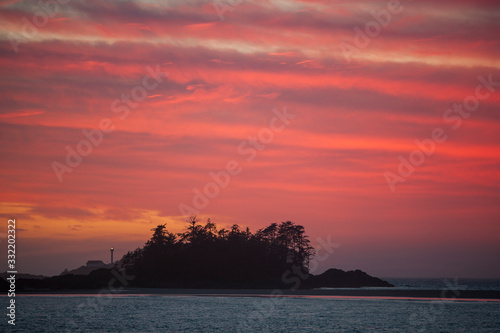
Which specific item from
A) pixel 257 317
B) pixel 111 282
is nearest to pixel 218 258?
pixel 111 282

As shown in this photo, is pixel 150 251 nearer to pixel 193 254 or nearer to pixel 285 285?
pixel 193 254

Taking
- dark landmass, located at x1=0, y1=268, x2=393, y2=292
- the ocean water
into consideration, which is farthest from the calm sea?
dark landmass, located at x1=0, y1=268, x2=393, y2=292

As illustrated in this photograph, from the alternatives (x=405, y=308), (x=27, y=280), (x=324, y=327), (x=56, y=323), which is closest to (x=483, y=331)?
(x=324, y=327)

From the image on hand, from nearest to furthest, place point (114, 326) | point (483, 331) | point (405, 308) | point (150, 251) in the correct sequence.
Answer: point (483, 331) → point (114, 326) → point (405, 308) → point (150, 251)

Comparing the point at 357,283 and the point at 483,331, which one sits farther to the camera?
the point at 357,283

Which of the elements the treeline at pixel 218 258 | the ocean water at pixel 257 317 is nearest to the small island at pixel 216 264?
the treeline at pixel 218 258

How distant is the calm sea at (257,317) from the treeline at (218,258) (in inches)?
2420

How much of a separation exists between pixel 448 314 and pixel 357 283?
10023 centimetres

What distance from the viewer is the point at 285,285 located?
156 meters

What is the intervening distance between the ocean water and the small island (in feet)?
199

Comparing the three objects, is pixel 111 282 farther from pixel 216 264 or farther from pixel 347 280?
pixel 347 280

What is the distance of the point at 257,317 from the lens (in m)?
75.4

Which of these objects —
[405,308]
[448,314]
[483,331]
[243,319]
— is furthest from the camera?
[405,308]

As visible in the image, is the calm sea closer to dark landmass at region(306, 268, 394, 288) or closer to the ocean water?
the ocean water
